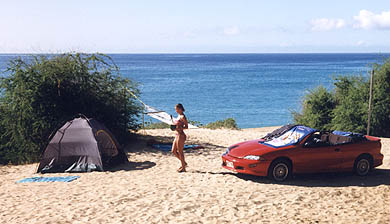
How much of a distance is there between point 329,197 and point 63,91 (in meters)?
9.88

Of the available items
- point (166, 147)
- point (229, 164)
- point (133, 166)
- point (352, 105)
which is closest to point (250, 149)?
point (229, 164)

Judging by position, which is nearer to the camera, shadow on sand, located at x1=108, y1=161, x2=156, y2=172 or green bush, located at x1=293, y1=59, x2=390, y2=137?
shadow on sand, located at x1=108, y1=161, x2=156, y2=172

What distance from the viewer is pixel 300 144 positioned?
412 inches

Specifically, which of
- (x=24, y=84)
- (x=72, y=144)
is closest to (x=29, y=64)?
(x=24, y=84)

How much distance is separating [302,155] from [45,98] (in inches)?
356

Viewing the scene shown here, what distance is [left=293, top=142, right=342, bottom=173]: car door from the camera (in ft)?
34.0

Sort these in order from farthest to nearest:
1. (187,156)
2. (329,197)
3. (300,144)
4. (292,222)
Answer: (187,156) → (300,144) → (329,197) → (292,222)

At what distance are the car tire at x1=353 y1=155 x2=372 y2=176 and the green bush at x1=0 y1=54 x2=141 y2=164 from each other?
29.0 feet

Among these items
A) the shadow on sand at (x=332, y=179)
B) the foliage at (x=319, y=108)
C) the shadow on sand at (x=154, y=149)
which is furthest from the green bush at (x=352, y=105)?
the shadow on sand at (x=332, y=179)

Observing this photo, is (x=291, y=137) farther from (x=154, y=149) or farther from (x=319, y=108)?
(x=319, y=108)

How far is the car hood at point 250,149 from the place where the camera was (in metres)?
10.3

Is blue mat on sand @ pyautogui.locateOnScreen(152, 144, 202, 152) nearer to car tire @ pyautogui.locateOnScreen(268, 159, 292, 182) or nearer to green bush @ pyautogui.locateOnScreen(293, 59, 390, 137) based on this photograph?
car tire @ pyautogui.locateOnScreen(268, 159, 292, 182)

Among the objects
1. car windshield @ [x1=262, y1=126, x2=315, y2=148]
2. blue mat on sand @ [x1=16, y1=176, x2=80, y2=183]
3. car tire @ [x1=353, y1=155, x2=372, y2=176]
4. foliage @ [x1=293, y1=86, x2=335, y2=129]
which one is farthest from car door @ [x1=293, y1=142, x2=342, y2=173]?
foliage @ [x1=293, y1=86, x2=335, y2=129]

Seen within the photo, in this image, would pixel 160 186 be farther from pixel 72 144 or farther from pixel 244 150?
pixel 72 144
